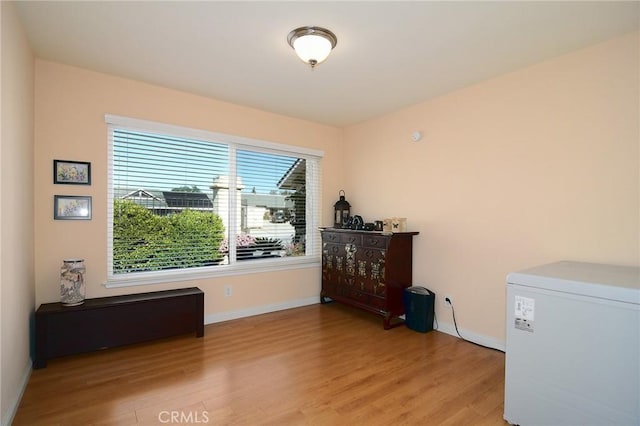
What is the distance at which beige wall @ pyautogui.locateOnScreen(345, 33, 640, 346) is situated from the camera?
2350 millimetres

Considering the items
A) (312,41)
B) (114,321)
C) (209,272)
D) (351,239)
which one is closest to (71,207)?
(114,321)

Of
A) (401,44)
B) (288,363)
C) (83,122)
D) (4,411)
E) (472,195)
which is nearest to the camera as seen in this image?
(4,411)

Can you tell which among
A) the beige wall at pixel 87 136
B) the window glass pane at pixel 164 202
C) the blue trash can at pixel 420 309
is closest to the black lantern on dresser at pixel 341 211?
the blue trash can at pixel 420 309

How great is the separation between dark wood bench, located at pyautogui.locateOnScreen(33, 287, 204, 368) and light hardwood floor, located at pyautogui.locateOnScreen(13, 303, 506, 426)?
12 centimetres

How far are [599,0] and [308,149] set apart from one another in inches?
124

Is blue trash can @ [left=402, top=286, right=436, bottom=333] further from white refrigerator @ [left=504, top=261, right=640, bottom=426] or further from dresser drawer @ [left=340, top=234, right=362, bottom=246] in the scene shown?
white refrigerator @ [left=504, top=261, right=640, bottom=426]

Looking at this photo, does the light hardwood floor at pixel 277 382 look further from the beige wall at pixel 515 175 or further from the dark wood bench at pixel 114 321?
the beige wall at pixel 515 175

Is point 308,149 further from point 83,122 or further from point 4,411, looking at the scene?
point 4,411

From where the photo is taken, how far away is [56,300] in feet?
9.32

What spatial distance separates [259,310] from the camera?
4004 millimetres

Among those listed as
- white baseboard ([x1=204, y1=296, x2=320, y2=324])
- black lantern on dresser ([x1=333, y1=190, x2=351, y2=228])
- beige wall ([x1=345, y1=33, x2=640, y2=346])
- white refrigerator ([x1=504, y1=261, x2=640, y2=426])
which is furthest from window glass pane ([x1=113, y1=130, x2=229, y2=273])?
white refrigerator ([x1=504, y1=261, x2=640, y2=426])

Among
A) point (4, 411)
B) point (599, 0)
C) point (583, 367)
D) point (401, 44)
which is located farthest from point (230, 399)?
point (599, 0)

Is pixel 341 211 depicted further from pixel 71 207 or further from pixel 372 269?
pixel 71 207

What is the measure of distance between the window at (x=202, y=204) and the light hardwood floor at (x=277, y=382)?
850mm
